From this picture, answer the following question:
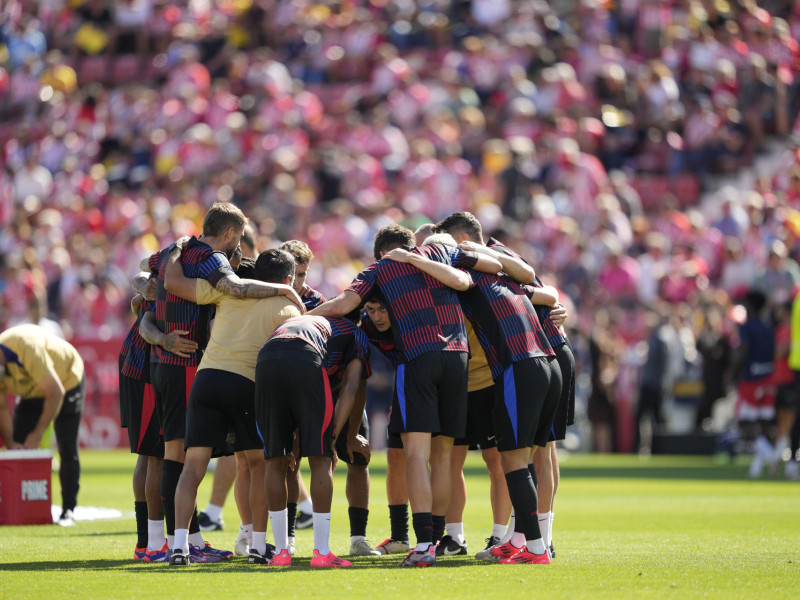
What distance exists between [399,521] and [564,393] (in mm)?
1494

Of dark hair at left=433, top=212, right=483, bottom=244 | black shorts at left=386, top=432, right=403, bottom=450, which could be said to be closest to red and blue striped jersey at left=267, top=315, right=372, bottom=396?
black shorts at left=386, top=432, right=403, bottom=450

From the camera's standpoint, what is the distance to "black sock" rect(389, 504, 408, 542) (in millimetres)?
8641

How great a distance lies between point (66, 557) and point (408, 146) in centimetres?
1845

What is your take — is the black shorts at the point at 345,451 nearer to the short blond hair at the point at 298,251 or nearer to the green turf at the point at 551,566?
the green turf at the point at 551,566

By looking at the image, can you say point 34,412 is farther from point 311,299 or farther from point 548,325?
point 548,325

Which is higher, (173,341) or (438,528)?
(173,341)

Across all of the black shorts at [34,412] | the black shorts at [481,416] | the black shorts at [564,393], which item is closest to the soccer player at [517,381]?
the black shorts at [564,393]

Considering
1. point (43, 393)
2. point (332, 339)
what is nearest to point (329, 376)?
point (332, 339)

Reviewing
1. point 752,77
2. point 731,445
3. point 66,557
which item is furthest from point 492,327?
point 752,77

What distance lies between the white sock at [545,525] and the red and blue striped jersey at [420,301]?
1.23 m

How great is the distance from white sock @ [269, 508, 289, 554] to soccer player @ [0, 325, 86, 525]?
365cm

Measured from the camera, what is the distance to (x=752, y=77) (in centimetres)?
2333

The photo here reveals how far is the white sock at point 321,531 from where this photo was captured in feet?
24.3

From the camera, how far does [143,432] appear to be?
27.3 ft
